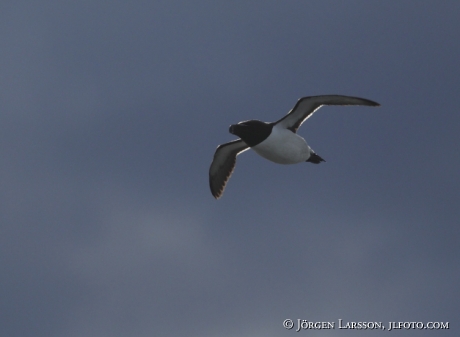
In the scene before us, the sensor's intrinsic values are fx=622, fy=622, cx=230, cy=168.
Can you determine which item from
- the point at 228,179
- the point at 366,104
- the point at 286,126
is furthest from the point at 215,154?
the point at 366,104

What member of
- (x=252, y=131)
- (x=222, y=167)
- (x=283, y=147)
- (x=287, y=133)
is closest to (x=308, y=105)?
(x=287, y=133)

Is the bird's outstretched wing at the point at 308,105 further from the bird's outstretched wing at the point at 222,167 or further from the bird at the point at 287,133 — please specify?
the bird's outstretched wing at the point at 222,167

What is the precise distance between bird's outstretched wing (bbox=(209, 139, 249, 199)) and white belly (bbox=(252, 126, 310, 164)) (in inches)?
135

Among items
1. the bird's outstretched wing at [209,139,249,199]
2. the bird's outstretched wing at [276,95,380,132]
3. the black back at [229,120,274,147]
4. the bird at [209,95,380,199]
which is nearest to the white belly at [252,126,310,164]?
the bird at [209,95,380,199]

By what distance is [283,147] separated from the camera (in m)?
23.3

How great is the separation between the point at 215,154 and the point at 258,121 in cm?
436

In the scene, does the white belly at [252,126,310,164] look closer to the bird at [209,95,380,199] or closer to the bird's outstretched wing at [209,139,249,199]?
the bird at [209,95,380,199]

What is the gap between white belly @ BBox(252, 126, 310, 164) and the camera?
76.3 ft

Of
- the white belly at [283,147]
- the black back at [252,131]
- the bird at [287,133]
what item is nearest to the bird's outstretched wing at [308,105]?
the bird at [287,133]

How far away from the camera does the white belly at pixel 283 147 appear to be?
2325 cm

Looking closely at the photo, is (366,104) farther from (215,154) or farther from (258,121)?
(215,154)

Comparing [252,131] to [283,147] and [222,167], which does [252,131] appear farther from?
[222,167]

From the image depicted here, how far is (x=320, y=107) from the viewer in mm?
24578

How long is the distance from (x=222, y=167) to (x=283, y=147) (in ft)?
16.4
